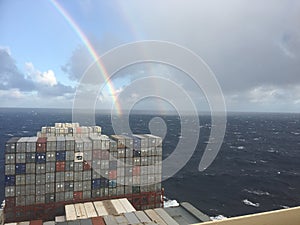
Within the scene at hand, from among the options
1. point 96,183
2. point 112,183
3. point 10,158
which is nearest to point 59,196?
point 96,183

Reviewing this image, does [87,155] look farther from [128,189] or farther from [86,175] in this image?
[128,189]

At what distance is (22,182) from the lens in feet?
115

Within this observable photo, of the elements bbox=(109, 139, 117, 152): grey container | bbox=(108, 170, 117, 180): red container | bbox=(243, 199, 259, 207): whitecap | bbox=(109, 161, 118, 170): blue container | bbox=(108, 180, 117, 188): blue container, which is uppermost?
bbox=(109, 139, 117, 152): grey container

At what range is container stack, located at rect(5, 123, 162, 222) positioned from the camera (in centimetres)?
3488

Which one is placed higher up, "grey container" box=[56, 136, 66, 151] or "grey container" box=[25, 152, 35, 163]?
"grey container" box=[56, 136, 66, 151]

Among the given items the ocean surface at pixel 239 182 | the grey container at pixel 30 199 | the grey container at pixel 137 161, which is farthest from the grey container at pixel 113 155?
the ocean surface at pixel 239 182

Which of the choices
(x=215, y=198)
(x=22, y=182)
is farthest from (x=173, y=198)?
(x=22, y=182)

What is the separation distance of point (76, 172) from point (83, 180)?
1513 mm

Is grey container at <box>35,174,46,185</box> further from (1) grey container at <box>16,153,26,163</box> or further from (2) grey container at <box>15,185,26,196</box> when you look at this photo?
(1) grey container at <box>16,153,26,163</box>

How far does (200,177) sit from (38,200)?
41.8 meters

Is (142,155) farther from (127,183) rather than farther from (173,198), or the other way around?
(173,198)

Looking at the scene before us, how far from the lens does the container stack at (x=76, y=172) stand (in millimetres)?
34875

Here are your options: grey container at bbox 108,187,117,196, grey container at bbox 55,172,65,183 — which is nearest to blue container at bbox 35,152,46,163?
grey container at bbox 55,172,65,183

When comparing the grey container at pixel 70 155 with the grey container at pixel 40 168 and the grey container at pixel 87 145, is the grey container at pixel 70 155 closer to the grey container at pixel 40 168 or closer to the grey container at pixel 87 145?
the grey container at pixel 87 145
